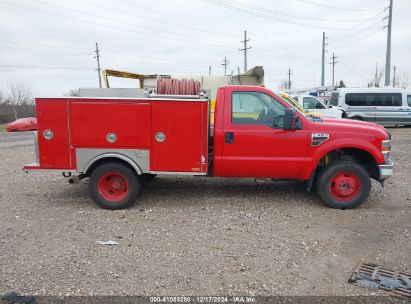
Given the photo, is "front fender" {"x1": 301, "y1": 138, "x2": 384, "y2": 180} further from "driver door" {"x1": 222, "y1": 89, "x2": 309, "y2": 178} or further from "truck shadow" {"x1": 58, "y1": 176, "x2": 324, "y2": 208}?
"truck shadow" {"x1": 58, "y1": 176, "x2": 324, "y2": 208}

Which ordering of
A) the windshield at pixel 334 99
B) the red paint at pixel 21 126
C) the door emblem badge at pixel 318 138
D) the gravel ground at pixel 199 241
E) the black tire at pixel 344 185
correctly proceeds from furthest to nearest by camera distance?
the red paint at pixel 21 126 < the windshield at pixel 334 99 < the black tire at pixel 344 185 < the door emblem badge at pixel 318 138 < the gravel ground at pixel 199 241

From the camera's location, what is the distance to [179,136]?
18.4ft

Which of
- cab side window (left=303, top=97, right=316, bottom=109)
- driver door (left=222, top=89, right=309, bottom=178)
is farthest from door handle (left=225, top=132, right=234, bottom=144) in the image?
cab side window (left=303, top=97, right=316, bottom=109)

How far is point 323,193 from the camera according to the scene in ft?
19.2

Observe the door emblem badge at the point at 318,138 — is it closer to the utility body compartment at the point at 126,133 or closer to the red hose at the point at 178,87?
the utility body compartment at the point at 126,133

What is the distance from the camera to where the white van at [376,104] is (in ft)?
62.0

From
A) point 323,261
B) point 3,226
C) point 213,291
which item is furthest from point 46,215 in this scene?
point 323,261

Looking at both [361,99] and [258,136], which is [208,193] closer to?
[258,136]

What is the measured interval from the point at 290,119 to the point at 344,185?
1.55 meters

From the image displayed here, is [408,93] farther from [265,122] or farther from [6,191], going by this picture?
[6,191]

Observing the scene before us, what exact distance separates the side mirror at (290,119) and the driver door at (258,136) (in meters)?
0.11

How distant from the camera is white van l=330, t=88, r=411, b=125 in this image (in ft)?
62.0

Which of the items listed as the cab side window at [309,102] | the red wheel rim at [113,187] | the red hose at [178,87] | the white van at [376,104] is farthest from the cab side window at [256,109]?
the white van at [376,104]

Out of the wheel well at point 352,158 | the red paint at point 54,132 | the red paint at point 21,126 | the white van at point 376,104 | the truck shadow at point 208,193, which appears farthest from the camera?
the red paint at point 21,126
